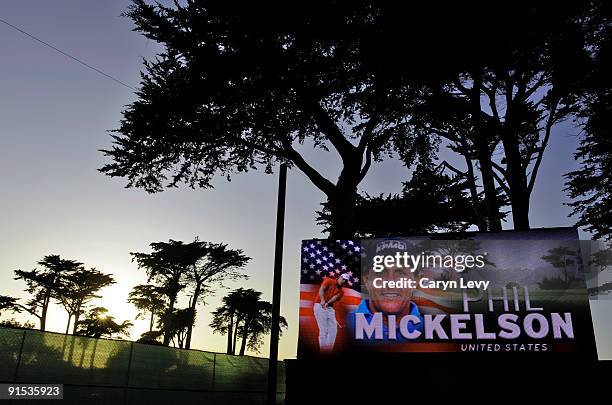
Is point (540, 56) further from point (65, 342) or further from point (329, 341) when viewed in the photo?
point (65, 342)

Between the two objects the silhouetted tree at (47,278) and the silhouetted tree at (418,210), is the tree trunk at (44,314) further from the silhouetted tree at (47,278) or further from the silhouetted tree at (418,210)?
the silhouetted tree at (418,210)

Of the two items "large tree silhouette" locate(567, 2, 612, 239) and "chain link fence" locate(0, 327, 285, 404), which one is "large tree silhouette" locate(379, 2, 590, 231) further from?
"chain link fence" locate(0, 327, 285, 404)

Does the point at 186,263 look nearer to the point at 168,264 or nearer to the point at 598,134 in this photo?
the point at 168,264

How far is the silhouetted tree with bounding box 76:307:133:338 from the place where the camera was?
2514 inches

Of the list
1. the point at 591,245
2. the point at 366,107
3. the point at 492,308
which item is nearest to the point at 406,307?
the point at 492,308

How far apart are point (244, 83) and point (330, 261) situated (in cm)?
586

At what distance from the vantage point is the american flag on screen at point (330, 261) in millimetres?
14523

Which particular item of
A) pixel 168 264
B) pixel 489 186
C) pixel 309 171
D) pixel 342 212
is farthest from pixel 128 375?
pixel 168 264

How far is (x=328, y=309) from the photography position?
46.9 ft

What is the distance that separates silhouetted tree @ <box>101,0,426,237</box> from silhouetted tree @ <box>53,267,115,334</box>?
4837 centimetres

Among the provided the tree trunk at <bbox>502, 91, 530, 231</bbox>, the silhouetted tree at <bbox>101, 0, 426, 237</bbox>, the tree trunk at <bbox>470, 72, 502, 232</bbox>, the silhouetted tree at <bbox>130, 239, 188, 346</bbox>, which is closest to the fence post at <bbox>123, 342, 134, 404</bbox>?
the silhouetted tree at <bbox>101, 0, 426, 237</bbox>

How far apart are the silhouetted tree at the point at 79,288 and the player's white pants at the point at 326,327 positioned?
54.2m

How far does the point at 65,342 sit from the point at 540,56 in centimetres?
1573

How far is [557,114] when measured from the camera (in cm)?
1980
